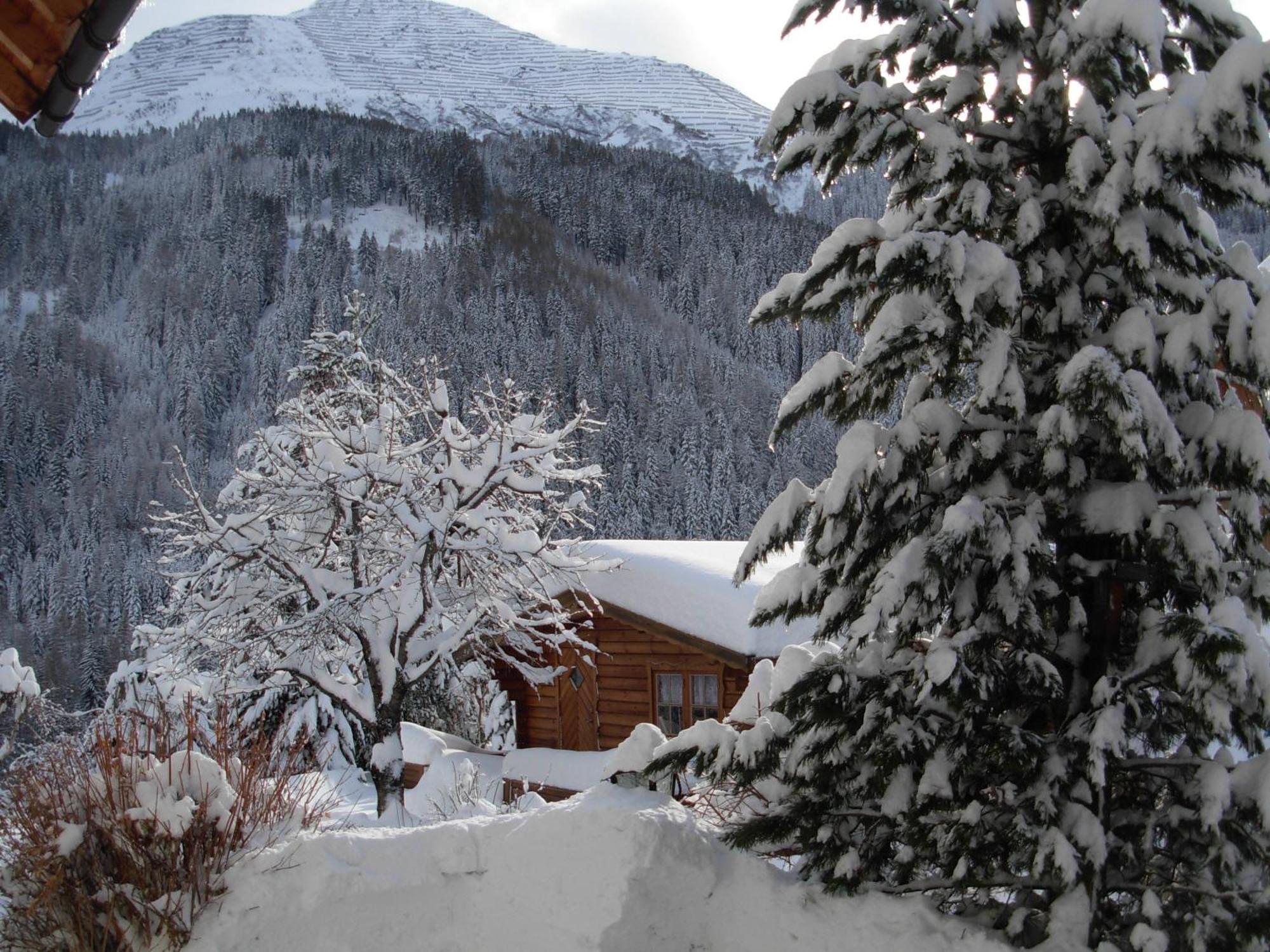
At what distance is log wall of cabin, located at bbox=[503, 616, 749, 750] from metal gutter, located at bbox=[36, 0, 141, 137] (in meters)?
12.3

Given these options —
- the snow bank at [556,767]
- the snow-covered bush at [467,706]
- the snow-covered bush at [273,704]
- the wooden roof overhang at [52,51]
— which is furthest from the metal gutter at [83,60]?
the snow-covered bush at [273,704]

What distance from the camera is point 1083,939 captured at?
163 inches

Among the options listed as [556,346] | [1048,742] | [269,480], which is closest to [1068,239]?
[1048,742]

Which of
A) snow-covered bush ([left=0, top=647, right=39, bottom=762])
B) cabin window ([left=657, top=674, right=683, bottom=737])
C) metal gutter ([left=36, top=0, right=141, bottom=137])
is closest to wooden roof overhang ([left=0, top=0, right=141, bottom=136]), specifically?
metal gutter ([left=36, top=0, right=141, bottom=137])

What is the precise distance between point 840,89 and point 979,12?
2.50ft

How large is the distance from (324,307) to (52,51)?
109368 millimetres

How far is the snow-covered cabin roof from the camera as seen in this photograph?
515 inches

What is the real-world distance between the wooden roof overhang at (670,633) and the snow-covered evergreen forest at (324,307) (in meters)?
44.4

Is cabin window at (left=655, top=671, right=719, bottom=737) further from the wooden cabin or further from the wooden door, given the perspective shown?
the wooden door

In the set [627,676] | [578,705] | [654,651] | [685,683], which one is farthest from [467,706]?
[685,683]

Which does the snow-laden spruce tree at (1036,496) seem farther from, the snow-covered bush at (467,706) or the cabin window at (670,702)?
the snow-covered bush at (467,706)

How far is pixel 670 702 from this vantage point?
15.2 metres

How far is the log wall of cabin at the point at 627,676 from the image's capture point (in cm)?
1465

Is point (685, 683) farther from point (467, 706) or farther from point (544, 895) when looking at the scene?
point (544, 895)
